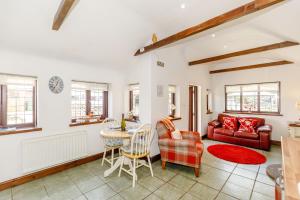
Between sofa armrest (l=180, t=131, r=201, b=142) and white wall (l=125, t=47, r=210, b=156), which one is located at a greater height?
white wall (l=125, t=47, r=210, b=156)

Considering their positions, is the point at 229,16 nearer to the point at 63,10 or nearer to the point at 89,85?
the point at 63,10

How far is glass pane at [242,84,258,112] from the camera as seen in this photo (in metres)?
5.06

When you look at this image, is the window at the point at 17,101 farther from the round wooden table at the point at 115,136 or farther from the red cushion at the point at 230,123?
the red cushion at the point at 230,123

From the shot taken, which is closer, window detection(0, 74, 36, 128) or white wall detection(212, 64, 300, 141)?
window detection(0, 74, 36, 128)

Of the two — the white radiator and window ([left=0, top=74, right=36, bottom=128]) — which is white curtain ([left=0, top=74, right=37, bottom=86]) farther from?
the white radiator

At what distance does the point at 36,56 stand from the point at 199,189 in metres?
3.60

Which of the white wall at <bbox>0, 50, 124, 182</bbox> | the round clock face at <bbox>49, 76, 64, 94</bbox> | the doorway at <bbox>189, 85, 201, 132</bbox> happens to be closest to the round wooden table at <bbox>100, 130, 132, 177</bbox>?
the white wall at <bbox>0, 50, 124, 182</bbox>

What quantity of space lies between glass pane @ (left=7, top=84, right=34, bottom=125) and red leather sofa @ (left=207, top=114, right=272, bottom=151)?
16.4 feet

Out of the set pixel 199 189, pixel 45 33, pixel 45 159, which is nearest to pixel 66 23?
pixel 45 33

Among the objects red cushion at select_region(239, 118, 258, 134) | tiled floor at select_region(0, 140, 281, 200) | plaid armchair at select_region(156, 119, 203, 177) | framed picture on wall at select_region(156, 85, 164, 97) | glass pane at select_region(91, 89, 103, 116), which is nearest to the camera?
tiled floor at select_region(0, 140, 281, 200)

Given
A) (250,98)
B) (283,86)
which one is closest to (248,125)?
(250,98)

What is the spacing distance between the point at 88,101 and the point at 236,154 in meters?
3.96

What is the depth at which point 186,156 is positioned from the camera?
2.82 metres

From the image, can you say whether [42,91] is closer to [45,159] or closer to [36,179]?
[45,159]
